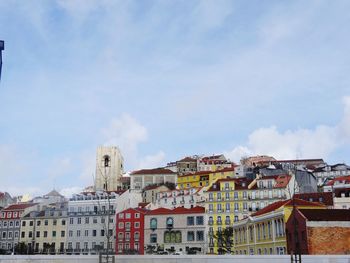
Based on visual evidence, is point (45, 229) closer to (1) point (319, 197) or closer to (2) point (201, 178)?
(2) point (201, 178)

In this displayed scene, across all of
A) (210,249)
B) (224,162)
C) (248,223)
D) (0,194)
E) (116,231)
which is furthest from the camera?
(224,162)

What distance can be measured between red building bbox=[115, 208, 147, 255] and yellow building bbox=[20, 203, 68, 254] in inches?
427

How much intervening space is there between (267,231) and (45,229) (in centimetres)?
4954

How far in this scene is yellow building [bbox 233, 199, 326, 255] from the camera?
43719 millimetres

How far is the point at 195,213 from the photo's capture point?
247 feet

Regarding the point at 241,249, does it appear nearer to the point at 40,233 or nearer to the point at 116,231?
the point at 116,231

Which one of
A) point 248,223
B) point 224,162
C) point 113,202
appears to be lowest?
point 248,223

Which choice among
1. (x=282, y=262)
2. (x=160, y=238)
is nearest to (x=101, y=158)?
(x=160, y=238)

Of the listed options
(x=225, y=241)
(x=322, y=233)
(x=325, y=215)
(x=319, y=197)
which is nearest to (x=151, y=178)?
(x=225, y=241)

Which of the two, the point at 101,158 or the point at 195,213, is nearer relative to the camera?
the point at 195,213

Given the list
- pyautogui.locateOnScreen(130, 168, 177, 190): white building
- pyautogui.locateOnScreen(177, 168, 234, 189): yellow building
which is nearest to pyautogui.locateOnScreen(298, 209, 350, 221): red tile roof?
pyautogui.locateOnScreen(177, 168, 234, 189): yellow building

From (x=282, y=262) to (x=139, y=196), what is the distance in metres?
70.2

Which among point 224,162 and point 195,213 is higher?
point 224,162

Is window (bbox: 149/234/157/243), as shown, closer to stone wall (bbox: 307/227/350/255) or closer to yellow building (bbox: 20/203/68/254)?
yellow building (bbox: 20/203/68/254)
